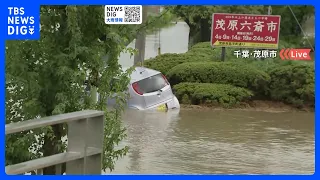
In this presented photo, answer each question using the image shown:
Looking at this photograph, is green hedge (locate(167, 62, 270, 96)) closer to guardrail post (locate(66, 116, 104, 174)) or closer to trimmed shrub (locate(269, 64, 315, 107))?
trimmed shrub (locate(269, 64, 315, 107))

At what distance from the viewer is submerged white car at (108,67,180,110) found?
14.8 feet

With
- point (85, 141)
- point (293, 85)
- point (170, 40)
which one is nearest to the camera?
point (85, 141)

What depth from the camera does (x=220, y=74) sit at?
4.60m

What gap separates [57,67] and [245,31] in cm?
131

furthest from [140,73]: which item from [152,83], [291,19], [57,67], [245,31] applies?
[291,19]

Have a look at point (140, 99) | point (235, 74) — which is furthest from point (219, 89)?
point (140, 99)

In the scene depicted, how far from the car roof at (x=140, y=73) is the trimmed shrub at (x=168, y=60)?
0.03 meters

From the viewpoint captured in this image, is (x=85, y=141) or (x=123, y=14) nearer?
(x=123, y=14)

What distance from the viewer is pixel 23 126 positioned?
3369mm

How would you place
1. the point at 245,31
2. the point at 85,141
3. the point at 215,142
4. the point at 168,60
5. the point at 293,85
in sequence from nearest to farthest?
the point at 85,141, the point at 245,31, the point at 168,60, the point at 215,142, the point at 293,85

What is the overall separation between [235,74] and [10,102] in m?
1.66

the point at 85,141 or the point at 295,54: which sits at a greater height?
the point at 295,54

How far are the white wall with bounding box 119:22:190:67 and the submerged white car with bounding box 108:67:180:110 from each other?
173 mm

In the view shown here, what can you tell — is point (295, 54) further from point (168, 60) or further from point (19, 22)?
point (19, 22)
